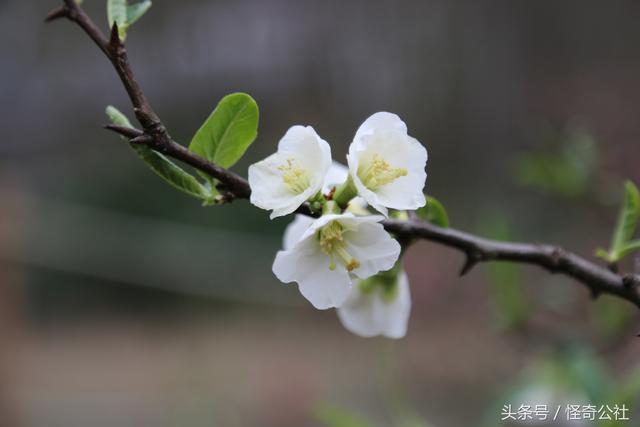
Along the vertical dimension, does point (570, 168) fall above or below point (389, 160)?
above

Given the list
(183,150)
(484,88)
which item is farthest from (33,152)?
(183,150)

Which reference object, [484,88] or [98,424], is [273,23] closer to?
[484,88]

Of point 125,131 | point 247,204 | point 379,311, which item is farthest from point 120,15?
point 247,204

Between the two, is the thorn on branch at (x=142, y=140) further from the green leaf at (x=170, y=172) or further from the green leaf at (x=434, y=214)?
the green leaf at (x=434, y=214)

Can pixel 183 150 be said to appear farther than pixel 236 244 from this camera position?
No

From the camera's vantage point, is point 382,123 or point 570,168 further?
point 570,168

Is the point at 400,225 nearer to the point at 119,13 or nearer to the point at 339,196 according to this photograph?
the point at 339,196

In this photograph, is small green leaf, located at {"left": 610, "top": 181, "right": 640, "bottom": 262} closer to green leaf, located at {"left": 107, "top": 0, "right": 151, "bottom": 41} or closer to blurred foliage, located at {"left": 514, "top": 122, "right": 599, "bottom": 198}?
green leaf, located at {"left": 107, "top": 0, "right": 151, "bottom": 41}
